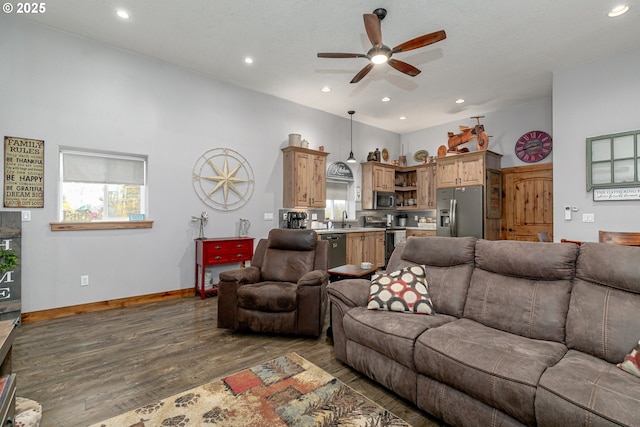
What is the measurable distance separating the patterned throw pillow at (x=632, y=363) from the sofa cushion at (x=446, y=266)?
3.00ft

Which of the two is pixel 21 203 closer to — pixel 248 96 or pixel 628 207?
pixel 248 96

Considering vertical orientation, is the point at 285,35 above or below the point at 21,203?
above

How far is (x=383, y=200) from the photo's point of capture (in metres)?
7.40

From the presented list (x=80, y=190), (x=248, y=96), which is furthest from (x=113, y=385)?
(x=248, y=96)

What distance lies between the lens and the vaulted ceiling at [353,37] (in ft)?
10.5

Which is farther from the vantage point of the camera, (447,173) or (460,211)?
(447,173)

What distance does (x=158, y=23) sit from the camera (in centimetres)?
347

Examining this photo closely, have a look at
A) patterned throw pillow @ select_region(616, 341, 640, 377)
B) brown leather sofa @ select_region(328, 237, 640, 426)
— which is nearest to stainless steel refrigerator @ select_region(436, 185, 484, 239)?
brown leather sofa @ select_region(328, 237, 640, 426)

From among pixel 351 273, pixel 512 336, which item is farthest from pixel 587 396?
pixel 351 273

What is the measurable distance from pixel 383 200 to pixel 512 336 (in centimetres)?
561

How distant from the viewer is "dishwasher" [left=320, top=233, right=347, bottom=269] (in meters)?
5.74

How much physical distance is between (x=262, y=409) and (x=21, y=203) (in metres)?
3.60

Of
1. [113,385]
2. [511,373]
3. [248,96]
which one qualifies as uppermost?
[248,96]

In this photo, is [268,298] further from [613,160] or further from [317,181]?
[613,160]
